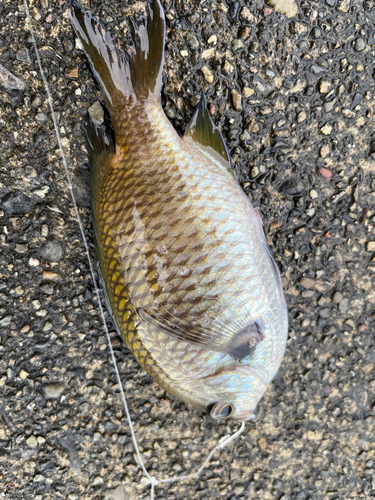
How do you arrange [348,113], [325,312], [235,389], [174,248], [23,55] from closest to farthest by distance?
1. [174,248]
2. [235,389]
3. [23,55]
4. [348,113]
5. [325,312]

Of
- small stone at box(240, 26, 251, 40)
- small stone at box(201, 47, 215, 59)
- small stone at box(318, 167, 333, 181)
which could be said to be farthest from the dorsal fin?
small stone at box(318, 167, 333, 181)

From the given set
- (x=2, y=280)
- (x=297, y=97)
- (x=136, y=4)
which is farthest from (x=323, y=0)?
(x=2, y=280)

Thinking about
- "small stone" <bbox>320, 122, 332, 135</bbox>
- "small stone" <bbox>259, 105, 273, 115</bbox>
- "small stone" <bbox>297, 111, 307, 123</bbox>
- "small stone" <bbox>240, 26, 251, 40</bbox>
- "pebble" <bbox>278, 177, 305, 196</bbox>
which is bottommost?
"pebble" <bbox>278, 177, 305, 196</bbox>

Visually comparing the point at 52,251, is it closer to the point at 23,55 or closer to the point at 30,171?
the point at 30,171

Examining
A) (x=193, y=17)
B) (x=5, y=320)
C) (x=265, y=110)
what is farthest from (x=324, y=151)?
(x=5, y=320)

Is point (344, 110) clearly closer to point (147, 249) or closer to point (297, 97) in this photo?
point (297, 97)

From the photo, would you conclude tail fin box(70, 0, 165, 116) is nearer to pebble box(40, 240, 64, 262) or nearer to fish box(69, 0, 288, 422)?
fish box(69, 0, 288, 422)
